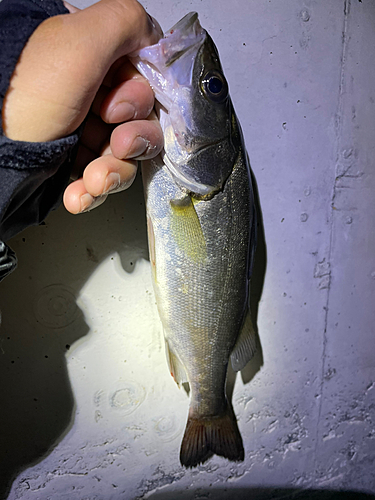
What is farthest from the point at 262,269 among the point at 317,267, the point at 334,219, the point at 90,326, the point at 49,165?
the point at 49,165

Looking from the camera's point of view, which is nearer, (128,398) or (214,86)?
(214,86)

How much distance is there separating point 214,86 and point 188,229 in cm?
33

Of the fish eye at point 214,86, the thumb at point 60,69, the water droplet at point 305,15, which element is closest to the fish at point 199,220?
the fish eye at point 214,86

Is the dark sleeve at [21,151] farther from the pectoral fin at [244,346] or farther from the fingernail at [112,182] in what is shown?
the pectoral fin at [244,346]

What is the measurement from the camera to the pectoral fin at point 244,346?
1052 mm

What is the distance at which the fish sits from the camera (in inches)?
28.8

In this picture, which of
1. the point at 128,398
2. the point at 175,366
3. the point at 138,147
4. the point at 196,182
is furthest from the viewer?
the point at 128,398

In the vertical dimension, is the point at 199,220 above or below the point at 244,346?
above

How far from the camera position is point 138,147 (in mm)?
688

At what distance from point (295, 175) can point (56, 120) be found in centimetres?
81

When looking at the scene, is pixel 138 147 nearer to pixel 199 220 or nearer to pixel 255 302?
pixel 199 220

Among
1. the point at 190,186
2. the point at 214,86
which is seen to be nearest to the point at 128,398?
the point at 190,186

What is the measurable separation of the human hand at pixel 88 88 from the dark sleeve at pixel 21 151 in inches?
0.5

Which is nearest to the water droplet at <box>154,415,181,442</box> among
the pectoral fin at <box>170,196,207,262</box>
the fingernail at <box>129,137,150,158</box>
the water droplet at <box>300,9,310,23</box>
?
the pectoral fin at <box>170,196,207,262</box>
